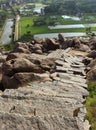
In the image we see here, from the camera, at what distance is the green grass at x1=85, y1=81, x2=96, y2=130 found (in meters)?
10.7

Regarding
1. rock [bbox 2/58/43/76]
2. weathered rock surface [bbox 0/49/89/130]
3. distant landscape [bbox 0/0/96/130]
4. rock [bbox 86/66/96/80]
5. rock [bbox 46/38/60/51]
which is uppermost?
weathered rock surface [bbox 0/49/89/130]

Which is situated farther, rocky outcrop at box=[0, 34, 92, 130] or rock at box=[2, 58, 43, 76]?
rock at box=[2, 58, 43, 76]

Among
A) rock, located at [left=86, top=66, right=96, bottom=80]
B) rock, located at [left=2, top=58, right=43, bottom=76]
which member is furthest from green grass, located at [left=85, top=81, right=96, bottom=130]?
rock, located at [left=2, top=58, right=43, bottom=76]

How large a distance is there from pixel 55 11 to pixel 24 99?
169609 millimetres

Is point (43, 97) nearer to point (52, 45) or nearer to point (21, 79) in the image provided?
point (21, 79)

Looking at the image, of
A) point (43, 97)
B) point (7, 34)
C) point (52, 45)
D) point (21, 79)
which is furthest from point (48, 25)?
point (43, 97)

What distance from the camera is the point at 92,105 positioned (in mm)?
12586

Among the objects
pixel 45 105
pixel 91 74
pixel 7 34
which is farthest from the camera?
pixel 7 34

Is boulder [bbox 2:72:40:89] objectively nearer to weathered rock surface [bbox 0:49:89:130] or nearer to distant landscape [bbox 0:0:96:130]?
weathered rock surface [bbox 0:49:89:130]

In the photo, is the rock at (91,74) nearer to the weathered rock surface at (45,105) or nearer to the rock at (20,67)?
the weathered rock surface at (45,105)

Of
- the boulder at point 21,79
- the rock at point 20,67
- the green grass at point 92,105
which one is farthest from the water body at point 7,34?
the green grass at point 92,105

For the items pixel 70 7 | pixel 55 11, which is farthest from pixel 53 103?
pixel 70 7

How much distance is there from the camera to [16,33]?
113 metres

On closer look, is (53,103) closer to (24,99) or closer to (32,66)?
(24,99)
